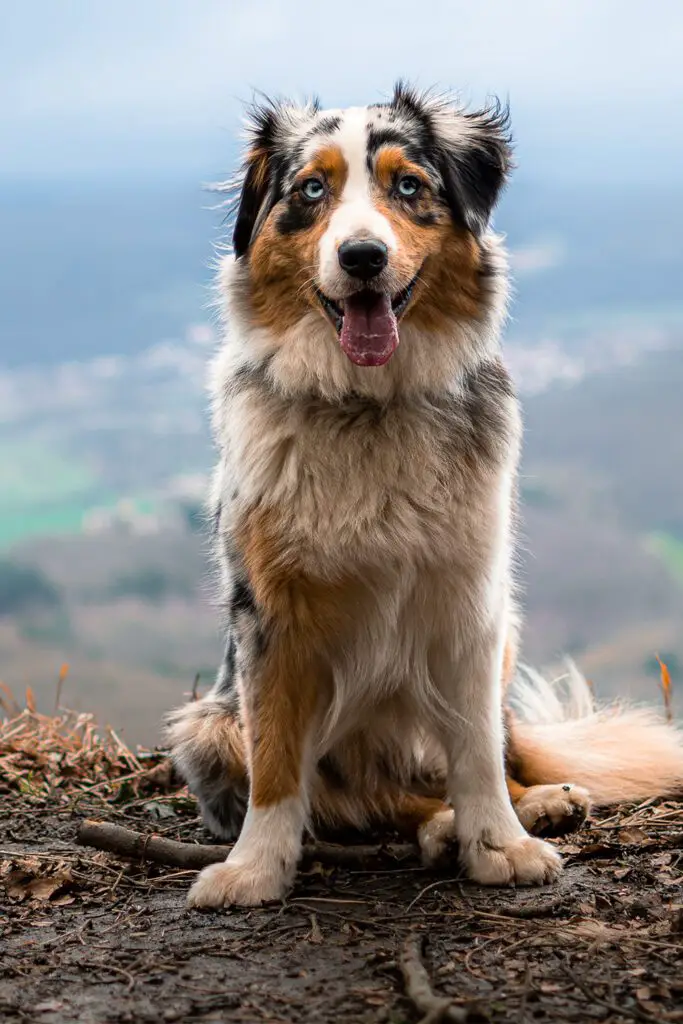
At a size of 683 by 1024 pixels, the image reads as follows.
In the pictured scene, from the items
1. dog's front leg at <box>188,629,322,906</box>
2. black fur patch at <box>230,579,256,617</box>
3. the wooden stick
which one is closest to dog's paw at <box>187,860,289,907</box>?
dog's front leg at <box>188,629,322,906</box>

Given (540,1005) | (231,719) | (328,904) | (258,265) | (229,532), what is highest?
(258,265)

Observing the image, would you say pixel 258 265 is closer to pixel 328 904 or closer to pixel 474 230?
pixel 474 230

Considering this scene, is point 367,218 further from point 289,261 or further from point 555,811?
point 555,811

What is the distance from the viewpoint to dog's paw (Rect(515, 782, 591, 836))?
181 inches

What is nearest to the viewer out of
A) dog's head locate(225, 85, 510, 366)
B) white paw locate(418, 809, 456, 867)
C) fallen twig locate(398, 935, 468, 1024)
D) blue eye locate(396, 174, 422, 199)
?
fallen twig locate(398, 935, 468, 1024)

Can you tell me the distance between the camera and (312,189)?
13.4 ft

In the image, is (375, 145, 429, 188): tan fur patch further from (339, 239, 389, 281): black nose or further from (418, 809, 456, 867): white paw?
(418, 809, 456, 867): white paw

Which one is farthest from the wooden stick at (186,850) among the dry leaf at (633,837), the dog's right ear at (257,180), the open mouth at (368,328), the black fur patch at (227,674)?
the dog's right ear at (257,180)

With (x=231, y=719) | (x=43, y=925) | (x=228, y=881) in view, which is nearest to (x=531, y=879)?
(x=228, y=881)

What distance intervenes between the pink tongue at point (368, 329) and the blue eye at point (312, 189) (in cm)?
43

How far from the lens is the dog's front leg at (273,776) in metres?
3.98

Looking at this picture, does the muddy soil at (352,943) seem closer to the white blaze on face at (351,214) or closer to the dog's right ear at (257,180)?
the white blaze on face at (351,214)

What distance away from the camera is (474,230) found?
425 centimetres

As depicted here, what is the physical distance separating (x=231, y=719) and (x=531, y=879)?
4.51 ft
